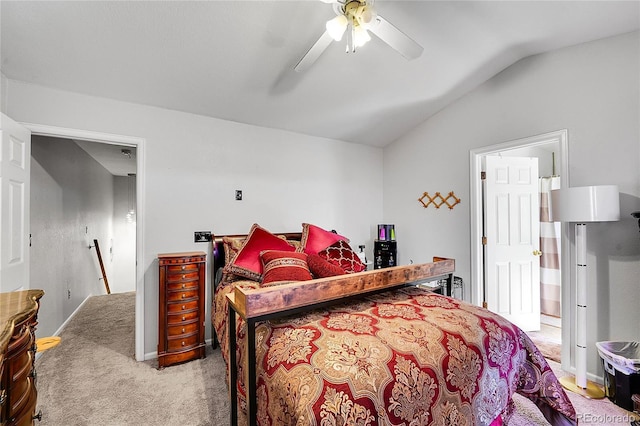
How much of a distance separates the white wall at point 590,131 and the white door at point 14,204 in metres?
4.20

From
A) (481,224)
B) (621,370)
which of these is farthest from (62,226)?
(621,370)

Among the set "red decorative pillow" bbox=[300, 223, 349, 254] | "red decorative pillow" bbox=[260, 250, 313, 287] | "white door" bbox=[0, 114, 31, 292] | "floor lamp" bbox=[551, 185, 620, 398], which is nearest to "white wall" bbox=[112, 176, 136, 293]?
"white door" bbox=[0, 114, 31, 292]

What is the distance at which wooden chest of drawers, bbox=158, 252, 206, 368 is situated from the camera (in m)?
2.49

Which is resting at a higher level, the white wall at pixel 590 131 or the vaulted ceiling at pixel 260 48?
the vaulted ceiling at pixel 260 48

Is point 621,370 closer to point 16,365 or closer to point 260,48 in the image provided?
point 16,365

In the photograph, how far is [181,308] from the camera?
2.56 meters

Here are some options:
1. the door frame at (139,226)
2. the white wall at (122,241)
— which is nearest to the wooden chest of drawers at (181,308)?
the door frame at (139,226)

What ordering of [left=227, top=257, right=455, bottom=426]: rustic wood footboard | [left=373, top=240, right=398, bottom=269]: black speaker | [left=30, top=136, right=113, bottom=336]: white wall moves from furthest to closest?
[left=373, top=240, right=398, bottom=269]: black speaker < [left=30, top=136, right=113, bottom=336]: white wall < [left=227, top=257, right=455, bottom=426]: rustic wood footboard

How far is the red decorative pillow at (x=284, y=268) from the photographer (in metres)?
2.12

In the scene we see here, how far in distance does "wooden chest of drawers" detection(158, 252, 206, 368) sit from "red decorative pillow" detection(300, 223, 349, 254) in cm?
107

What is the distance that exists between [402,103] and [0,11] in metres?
3.41

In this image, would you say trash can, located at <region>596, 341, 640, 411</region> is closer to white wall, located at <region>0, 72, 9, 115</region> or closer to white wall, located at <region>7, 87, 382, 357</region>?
white wall, located at <region>7, 87, 382, 357</region>

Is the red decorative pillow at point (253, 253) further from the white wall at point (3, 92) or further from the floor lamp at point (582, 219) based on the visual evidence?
the floor lamp at point (582, 219)

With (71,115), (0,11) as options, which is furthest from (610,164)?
(71,115)
